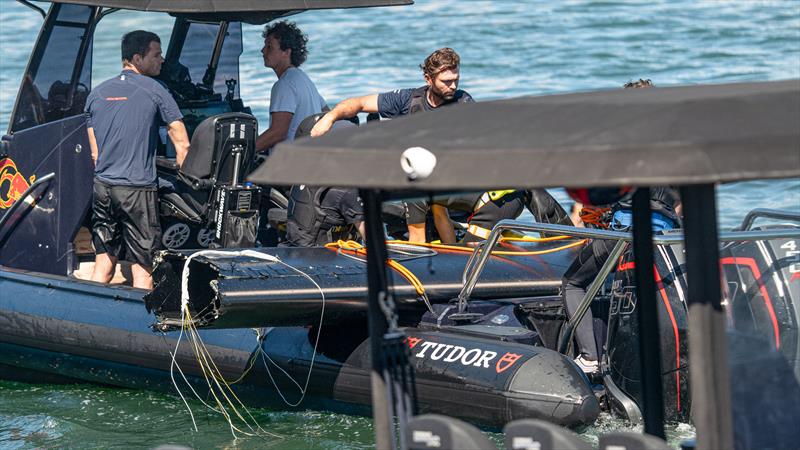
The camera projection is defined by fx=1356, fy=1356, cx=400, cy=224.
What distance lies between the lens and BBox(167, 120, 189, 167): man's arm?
7.52m

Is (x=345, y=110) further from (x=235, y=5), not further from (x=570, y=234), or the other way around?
(x=570, y=234)

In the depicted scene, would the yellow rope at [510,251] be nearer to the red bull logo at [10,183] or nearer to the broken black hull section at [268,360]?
the broken black hull section at [268,360]

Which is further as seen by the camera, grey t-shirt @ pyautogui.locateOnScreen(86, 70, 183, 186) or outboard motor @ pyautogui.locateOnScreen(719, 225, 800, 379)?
grey t-shirt @ pyautogui.locateOnScreen(86, 70, 183, 186)

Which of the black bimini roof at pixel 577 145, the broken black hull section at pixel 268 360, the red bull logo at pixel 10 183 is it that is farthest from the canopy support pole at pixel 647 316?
A: the red bull logo at pixel 10 183

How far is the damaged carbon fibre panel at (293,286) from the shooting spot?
5938 millimetres

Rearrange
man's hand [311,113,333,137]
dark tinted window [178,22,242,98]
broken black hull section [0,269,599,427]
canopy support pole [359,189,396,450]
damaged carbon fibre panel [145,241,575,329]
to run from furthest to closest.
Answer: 1. dark tinted window [178,22,242,98]
2. man's hand [311,113,333,137]
3. damaged carbon fibre panel [145,241,575,329]
4. broken black hull section [0,269,599,427]
5. canopy support pole [359,189,396,450]

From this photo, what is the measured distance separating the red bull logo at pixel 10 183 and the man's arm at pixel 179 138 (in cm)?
96

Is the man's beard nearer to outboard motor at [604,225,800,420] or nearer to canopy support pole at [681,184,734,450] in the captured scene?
outboard motor at [604,225,800,420]

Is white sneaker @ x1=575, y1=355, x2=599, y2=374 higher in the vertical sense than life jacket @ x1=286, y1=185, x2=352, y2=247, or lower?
lower

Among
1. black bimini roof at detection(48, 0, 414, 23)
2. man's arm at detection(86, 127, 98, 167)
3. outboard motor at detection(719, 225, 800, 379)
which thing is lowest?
outboard motor at detection(719, 225, 800, 379)

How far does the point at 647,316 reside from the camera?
317 cm

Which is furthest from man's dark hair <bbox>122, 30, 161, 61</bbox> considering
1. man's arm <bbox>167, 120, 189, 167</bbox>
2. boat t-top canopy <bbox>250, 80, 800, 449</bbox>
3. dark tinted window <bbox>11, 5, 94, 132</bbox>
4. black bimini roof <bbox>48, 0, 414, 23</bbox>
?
boat t-top canopy <bbox>250, 80, 800, 449</bbox>

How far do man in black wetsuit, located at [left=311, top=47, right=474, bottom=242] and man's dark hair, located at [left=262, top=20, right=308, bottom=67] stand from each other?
1066 mm

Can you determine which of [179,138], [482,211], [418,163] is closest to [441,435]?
[418,163]
